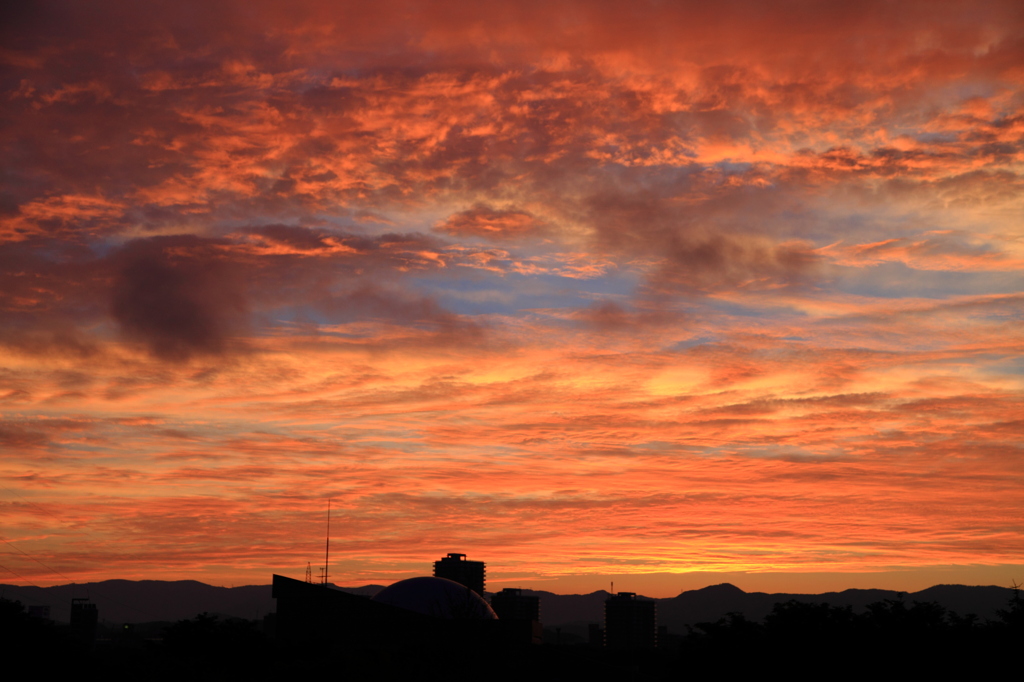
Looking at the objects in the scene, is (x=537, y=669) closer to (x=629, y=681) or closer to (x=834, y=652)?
(x=629, y=681)

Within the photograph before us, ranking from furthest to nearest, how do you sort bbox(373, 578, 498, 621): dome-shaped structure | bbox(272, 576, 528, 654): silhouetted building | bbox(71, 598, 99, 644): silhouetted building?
bbox(71, 598, 99, 644): silhouetted building, bbox(373, 578, 498, 621): dome-shaped structure, bbox(272, 576, 528, 654): silhouetted building

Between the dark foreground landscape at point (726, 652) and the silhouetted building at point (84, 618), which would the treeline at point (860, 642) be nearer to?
the dark foreground landscape at point (726, 652)

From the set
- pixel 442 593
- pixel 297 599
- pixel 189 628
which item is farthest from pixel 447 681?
pixel 442 593

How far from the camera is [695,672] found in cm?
5950

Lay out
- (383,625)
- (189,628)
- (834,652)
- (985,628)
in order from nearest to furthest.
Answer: (834,652) < (985,628) < (189,628) < (383,625)

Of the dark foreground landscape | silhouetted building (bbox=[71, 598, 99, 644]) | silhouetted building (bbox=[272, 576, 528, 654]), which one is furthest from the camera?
silhouetted building (bbox=[71, 598, 99, 644])

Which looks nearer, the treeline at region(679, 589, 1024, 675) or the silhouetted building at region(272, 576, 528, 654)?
the treeline at region(679, 589, 1024, 675)

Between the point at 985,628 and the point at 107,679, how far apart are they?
5254cm

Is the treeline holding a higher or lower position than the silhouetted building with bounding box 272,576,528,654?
higher

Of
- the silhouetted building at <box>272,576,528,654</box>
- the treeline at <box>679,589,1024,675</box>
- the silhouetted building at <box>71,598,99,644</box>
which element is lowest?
the silhouetted building at <box>71,598,99,644</box>

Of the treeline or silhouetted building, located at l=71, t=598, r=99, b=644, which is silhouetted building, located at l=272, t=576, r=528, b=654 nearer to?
the treeline

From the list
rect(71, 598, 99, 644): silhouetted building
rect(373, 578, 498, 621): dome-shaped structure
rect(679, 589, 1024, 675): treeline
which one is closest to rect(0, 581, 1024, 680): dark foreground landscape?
rect(679, 589, 1024, 675): treeline

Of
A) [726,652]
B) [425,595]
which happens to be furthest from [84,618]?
[726,652]

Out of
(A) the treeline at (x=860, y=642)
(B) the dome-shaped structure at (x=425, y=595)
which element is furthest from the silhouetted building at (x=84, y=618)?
(A) the treeline at (x=860, y=642)
